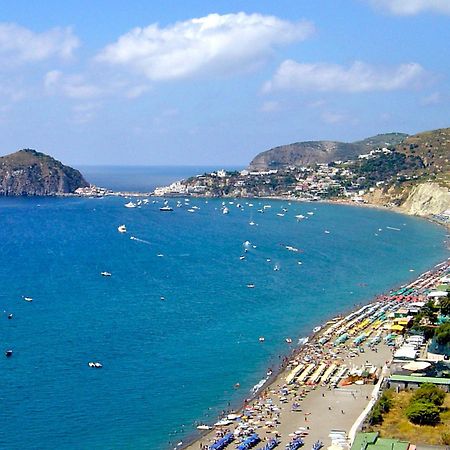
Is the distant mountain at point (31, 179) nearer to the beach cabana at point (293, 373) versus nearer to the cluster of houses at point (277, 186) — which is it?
the cluster of houses at point (277, 186)

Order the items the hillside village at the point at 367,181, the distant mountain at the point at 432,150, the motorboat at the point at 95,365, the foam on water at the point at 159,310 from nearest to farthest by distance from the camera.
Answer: the foam on water at the point at 159,310 → the motorboat at the point at 95,365 → the hillside village at the point at 367,181 → the distant mountain at the point at 432,150

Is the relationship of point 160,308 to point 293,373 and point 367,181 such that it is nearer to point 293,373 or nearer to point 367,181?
point 293,373

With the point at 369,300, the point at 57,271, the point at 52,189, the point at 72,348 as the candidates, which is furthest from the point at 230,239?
the point at 52,189

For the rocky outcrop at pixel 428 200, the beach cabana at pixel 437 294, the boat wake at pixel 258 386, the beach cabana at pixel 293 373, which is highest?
the rocky outcrop at pixel 428 200

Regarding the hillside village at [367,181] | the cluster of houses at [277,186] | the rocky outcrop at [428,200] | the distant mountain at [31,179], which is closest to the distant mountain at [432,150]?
the hillside village at [367,181]

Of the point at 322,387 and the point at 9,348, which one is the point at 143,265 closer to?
the point at 9,348

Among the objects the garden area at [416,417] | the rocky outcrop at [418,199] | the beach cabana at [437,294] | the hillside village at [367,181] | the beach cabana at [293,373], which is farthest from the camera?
the hillside village at [367,181]

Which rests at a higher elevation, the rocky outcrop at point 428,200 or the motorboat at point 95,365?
the rocky outcrop at point 428,200

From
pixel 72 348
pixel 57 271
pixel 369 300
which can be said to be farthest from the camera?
pixel 57 271
